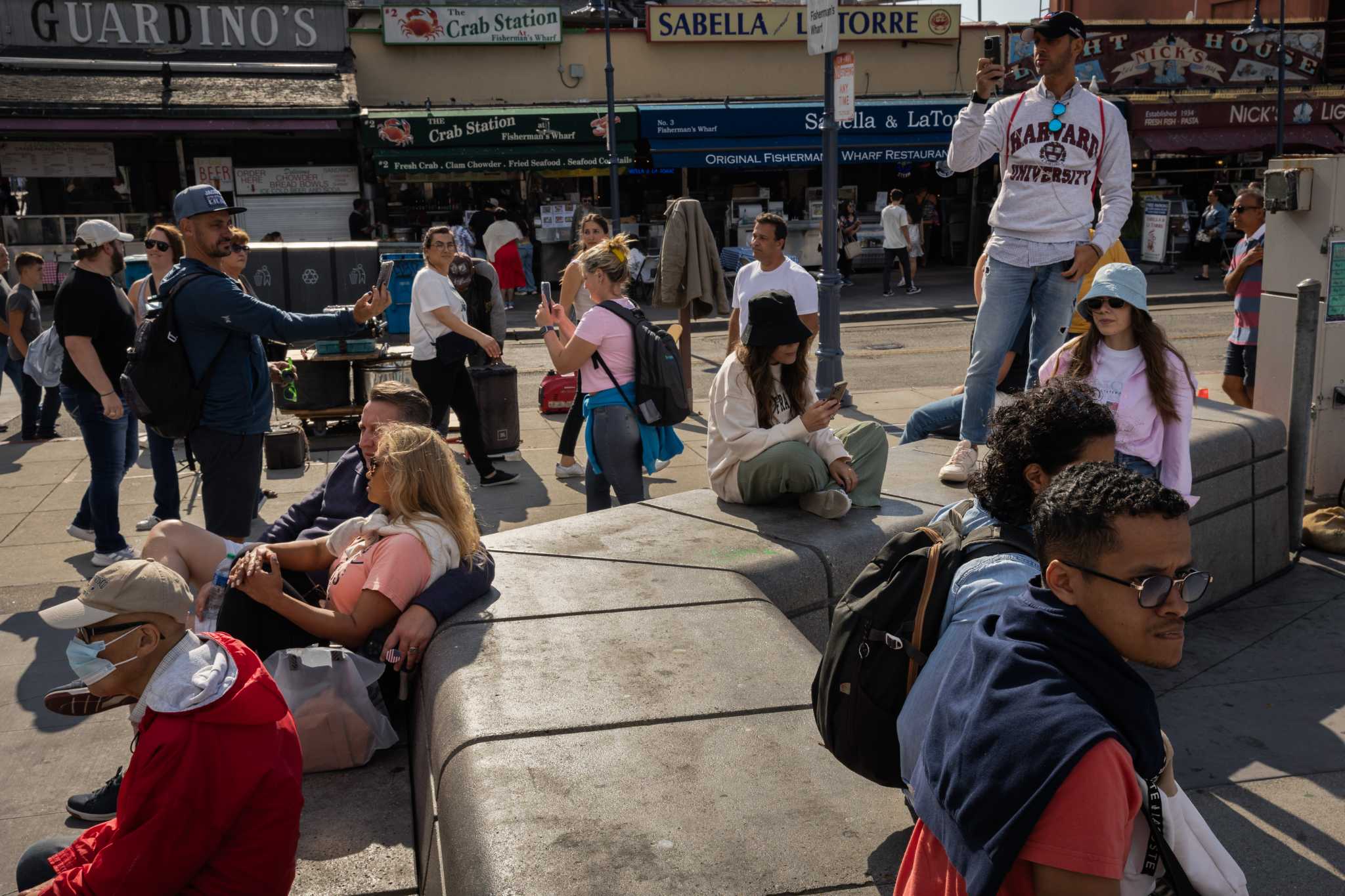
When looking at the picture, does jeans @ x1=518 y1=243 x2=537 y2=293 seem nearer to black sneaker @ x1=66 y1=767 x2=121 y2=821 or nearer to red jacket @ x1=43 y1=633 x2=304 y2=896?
black sneaker @ x1=66 y1=767 x2=121 y2=821

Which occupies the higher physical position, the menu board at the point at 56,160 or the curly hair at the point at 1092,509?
the menu board at the point at 56,160

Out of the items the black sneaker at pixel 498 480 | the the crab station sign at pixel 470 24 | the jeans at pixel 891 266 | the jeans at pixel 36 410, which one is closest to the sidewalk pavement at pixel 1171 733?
the black sneaker at pixel 498 480

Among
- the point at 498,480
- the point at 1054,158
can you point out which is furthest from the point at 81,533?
the point at 1054,158

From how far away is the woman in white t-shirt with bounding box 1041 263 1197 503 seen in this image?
492 cm

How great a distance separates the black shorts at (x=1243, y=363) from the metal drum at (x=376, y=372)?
6.09 metres

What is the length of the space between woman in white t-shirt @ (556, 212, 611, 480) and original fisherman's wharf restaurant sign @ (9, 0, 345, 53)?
15.3 m

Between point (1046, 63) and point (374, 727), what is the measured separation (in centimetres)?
424

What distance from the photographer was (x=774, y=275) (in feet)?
28.3

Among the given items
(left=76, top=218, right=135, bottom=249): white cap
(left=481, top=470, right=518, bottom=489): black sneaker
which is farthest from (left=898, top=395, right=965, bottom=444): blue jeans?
(left=76, top=218, right=135, bottom=249): white cap

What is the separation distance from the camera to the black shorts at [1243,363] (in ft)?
26.3

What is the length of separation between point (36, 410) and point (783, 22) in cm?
1817

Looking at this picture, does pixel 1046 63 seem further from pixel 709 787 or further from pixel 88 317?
pixel 88 317

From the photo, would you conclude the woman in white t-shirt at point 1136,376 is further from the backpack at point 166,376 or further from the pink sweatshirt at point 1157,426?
the backpack at point 166,376

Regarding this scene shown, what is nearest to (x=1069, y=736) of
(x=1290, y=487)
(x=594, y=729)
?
(x=594, y=729)
